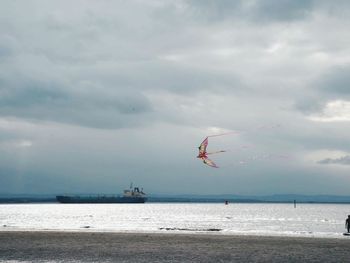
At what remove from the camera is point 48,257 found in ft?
125

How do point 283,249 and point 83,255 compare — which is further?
point 283,249

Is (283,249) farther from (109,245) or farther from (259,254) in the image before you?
(109,245)

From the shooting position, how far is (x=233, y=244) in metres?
50.7

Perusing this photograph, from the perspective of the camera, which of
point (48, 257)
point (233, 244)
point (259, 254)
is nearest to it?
point (48, 257)

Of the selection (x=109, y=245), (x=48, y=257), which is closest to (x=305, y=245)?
(x=109, y=245)

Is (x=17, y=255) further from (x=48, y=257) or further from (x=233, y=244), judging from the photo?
(x=233, y=244)

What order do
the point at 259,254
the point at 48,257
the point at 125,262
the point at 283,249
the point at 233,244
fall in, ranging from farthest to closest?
1. the point at 233,244
2. the point at 283,249
3. the point at 259,254
4. the point at 48,257
5. the point at 125,262

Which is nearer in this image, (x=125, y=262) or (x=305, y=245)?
(x=125, y=262)

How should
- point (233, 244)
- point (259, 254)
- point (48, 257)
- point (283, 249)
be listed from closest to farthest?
point (48, 257)
point (259, 254)
point (283, 249)
point (233, 244)

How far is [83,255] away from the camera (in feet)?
130

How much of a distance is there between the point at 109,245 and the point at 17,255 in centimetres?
1056

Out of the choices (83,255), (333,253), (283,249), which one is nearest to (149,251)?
(83,255)

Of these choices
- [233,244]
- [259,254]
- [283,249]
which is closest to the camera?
[259,254]

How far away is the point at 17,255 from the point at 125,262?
958 cm
